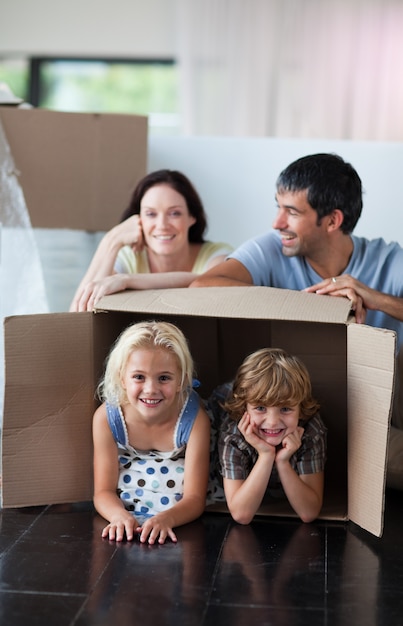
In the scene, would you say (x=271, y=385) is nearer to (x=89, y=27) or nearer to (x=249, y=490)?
(x=249, y=490)

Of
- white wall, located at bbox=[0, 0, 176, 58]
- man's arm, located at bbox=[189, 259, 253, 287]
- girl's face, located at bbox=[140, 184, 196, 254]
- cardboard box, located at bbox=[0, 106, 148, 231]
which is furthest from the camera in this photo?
white wall, located at bbox=[0, 0, 176, 58]

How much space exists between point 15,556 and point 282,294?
25.9 inches

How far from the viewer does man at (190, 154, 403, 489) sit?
202cm

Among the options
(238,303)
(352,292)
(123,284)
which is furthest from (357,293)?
(123,284)

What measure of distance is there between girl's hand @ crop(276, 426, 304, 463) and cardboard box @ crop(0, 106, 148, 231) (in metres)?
1.12

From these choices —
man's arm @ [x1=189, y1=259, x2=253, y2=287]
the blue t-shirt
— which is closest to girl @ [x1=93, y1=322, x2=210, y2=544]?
man's arm @ [x1=189, y1=259, x2=253, y2=287]

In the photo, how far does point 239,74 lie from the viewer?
5.09 meters

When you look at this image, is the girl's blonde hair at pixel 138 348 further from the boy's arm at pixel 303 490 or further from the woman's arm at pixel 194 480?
the boy's arm at pixel 303 490

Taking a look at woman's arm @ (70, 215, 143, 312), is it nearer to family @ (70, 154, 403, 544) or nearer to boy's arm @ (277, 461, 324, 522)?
family @ (70, 154, 403, 544)

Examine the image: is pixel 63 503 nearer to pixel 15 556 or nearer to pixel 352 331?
pixel 15 556

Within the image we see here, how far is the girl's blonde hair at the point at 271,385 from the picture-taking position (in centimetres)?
166

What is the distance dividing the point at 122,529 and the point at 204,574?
208 mm

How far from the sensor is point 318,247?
2049 millimetres

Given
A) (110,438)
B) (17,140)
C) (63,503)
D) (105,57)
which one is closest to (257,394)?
(110,438)
